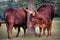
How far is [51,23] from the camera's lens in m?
1.87

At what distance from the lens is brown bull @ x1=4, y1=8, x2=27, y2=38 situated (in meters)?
1.81

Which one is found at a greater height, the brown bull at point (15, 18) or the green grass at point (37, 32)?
the brown bull at point (15, 18)

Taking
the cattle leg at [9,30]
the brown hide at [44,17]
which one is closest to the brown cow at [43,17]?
the brown hide at [44,17]

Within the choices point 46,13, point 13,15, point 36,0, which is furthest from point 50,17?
point 13,15

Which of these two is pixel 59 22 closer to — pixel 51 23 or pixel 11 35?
pixel 51 23

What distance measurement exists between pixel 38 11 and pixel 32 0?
9 centimetres

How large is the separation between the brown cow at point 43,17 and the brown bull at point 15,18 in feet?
Result: 0.23

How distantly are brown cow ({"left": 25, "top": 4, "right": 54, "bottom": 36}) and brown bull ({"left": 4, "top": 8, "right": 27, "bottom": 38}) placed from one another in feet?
0.23

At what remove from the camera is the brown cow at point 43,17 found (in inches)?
72.1

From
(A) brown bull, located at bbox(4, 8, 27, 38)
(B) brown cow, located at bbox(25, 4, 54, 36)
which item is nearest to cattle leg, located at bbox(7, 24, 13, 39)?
(A) brown bull, located at bbox(4, 8, 27, 38)

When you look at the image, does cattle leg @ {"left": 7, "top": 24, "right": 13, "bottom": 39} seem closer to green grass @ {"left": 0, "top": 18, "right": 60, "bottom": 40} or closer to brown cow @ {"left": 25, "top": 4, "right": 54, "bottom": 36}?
green grass @ {"left": 0, "top": 18, "right": 60, "bottom": 40}

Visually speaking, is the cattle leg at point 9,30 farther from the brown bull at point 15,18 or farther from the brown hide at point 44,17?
the brown hide at point 44,17

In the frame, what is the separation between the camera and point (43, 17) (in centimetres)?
187

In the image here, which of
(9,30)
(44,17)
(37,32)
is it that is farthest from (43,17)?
(9,30)
